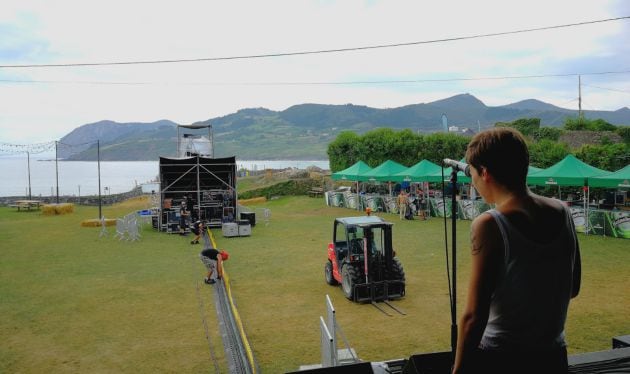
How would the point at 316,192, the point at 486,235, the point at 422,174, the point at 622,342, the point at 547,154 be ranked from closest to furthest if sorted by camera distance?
the point at 486,235
the point at 622,342
the point at 422,174
the point at 547,154
the point at 316,192

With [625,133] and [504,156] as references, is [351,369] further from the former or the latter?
[625,133]

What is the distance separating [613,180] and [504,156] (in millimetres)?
20117

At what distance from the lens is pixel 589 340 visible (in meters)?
8.80

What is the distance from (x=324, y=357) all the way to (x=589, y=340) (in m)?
5.50

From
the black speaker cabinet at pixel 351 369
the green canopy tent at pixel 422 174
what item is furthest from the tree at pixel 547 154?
the black speaker cabinet at pixel 351 369

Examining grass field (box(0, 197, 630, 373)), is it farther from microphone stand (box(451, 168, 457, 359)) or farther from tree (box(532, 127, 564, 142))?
tree (box(532, 127, 564, 142))

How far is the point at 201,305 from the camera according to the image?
11.8m

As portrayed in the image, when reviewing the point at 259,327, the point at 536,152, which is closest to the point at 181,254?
the point at 259,327

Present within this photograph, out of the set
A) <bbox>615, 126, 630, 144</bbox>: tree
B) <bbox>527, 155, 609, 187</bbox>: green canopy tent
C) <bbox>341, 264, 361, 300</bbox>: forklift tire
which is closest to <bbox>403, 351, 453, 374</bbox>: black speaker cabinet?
<bbox>341, 264, 361, 300</bbox>: forklift tire

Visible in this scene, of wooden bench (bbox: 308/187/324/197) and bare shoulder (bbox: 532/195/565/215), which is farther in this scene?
wooden bench (bbox: 308/187/324/197)

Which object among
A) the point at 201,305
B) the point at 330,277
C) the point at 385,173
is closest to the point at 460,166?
the point at 201,305

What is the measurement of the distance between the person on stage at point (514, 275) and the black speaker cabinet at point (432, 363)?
706 mm

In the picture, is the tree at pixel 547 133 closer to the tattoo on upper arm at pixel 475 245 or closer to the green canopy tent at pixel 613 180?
the green canopy tent at pixel 613 180

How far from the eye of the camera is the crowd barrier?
66.1ft
